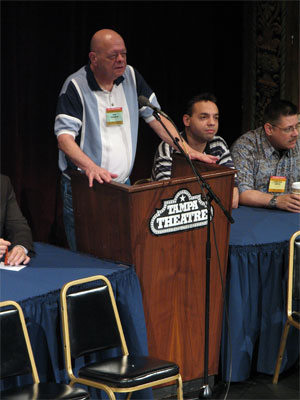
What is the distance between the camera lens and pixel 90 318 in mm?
3682

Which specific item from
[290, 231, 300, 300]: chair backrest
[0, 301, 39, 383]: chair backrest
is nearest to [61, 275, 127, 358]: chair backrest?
[0, 301, 39, 383]: chair backrest

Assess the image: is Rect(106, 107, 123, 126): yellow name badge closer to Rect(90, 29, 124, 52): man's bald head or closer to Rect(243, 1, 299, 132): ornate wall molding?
Rect(90, 29, 124, 52): man's bald head

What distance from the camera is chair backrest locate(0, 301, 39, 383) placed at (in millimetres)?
3357

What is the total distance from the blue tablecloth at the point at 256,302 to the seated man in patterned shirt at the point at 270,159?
511mm

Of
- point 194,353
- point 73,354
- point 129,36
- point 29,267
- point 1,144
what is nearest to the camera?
point 73,354

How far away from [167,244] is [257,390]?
3.56 ft

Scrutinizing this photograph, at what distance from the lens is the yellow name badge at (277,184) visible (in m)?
5.13

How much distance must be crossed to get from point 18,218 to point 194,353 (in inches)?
46.4

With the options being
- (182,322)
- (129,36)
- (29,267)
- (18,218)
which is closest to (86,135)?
(18,218)

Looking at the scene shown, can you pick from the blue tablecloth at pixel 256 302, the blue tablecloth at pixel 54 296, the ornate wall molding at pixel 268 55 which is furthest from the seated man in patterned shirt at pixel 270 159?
the blue tablecloth at pixel 54 296

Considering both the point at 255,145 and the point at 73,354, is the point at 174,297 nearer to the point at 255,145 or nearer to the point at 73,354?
the point at 73,354

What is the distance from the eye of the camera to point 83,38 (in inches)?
234

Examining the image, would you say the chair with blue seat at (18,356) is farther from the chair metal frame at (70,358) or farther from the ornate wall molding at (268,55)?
the ornate wall molding at (268,55)

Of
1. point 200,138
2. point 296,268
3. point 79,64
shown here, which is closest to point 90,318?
point 296,268
